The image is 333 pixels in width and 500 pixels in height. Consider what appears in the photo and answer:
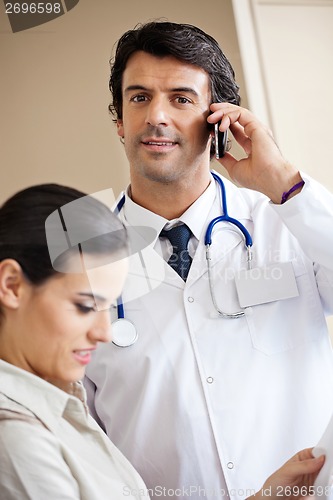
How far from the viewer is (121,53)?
0.84m

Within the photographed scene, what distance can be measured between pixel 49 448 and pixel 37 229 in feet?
0.61

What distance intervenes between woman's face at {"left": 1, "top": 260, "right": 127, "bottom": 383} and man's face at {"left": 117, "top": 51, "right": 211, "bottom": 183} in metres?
0.23

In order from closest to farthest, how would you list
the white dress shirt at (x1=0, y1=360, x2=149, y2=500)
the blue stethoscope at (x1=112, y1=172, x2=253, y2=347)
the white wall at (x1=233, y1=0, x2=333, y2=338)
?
the white dress shirt at (x1=0, y1=360, x2=149, y2=500), the blue stethoscope at (x1=112, y1=172, x2=253, y2=347), the white wall at (x1=233, y1=0, x2=333, y2=338)

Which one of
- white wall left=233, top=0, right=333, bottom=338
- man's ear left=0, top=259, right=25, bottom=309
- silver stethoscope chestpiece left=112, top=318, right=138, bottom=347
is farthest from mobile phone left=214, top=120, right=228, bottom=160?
man's ear left=0, top=259, right=25, bottom=309

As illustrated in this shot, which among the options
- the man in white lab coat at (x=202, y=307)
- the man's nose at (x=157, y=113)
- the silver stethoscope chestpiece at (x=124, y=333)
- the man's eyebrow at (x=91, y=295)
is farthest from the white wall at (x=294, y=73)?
the man's eyebrow at (x=91, y=295)

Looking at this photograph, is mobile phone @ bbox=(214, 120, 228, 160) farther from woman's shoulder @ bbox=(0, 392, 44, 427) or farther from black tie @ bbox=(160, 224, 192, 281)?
woman's shoulder @ bbox=(0, 392, 44, 427)

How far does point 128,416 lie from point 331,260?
324 millimetres

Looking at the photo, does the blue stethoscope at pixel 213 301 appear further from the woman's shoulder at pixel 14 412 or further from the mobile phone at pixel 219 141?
the woman's shoulder at pixel 14 412

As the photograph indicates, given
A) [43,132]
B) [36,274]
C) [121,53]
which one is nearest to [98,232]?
[36,274]

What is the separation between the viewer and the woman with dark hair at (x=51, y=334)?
0.53 m

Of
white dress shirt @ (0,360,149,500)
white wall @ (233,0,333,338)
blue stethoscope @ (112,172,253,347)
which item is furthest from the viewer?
white wall @ (233,0,333,338)

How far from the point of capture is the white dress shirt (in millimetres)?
523

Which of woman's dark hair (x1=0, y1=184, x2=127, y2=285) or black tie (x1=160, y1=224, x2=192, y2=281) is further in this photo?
black tie (x1=160, y1=224, x2=192, y2=281)

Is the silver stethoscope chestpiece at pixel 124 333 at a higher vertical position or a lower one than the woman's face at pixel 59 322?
lower
